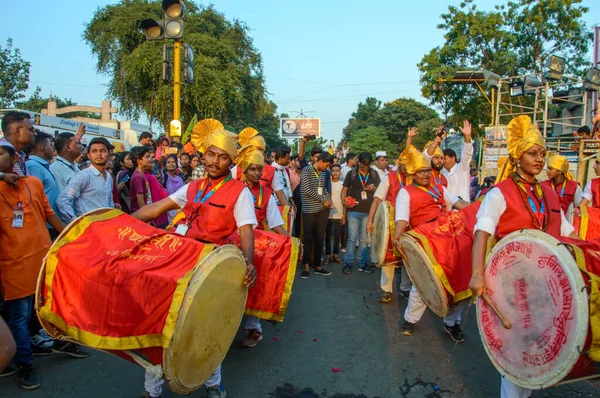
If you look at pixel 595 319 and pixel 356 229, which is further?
pixel 356 229

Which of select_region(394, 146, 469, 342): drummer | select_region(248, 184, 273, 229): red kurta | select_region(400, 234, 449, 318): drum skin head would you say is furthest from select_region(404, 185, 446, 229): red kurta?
select_region(248, 184, 273, 229): red kurta

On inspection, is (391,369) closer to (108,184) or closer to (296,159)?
(108,184)

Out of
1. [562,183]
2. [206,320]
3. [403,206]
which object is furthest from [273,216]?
[562,183]

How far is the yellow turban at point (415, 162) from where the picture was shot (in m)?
5.33

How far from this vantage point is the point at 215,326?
2998 millimetres

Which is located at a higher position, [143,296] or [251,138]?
[251,138]

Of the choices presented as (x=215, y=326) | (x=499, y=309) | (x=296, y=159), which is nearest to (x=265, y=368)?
(x=215, y=326)

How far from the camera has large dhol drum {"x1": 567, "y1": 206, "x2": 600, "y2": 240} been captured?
5529 mm

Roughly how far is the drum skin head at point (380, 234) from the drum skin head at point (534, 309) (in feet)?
8.23

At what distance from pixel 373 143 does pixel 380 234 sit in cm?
4151

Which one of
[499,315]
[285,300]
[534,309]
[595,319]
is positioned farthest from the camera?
[285,300]

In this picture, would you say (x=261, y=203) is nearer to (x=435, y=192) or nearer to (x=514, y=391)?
(x=435, y=192)

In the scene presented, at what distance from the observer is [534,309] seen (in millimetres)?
2688

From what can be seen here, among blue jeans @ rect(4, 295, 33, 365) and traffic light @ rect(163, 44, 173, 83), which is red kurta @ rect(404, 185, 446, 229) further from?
traffic light @ rect(163, 44, 173, 83)
